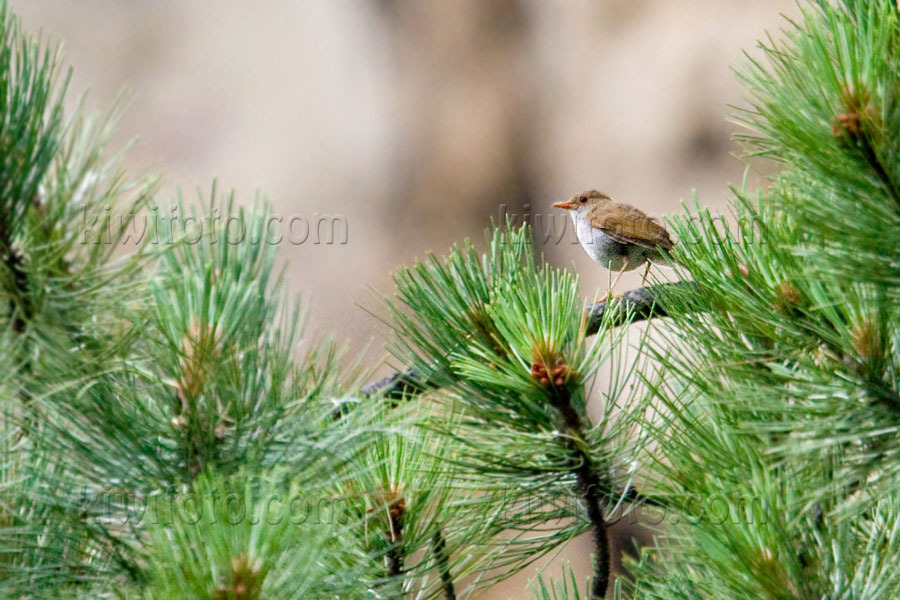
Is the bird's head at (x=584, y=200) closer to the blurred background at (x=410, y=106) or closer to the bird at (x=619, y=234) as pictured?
the bird at (x=619, y=234)

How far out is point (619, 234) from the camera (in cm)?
156

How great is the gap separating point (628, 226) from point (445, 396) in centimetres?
92

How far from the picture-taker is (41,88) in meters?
0.50

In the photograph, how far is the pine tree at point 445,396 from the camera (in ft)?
1.67

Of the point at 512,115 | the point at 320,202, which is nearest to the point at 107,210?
the point at 320,202

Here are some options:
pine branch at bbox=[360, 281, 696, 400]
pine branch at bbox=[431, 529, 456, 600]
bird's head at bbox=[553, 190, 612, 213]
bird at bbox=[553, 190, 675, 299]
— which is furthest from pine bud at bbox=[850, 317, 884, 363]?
bird's head at bbox=[553, 190, 612, 213]

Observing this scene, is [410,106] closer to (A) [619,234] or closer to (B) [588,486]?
(A) [619,234]

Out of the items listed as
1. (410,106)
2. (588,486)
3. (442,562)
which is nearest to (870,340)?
(588,486)

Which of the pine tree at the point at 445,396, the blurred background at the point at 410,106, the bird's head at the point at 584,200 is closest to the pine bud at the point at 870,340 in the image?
the pine tree at the point at 445,396

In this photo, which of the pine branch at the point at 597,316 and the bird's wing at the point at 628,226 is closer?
the pine branch at the point at 597,316

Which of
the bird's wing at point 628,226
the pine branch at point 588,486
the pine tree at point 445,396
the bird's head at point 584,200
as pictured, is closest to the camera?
the pine tree at point 445,396

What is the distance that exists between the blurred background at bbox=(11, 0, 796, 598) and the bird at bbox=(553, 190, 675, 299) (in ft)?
2.94

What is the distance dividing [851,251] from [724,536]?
0.17 m

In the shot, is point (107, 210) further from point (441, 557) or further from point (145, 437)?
point (441, 557)
